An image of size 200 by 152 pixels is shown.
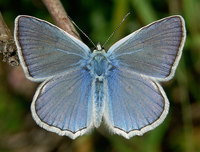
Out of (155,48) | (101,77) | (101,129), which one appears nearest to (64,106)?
(101,77)

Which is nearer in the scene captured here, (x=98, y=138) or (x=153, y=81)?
(x=153, y=81)

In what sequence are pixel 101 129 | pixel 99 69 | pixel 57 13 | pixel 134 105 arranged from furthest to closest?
pixel 101 129
pixel 99 69
pixel 134 105
pixel 57 13

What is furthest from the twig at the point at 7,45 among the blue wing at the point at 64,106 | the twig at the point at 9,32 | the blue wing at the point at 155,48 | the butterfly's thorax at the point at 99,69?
the blue wing at the point at 155,48

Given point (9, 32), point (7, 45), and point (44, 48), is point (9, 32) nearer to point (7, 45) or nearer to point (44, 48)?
point (7, 45)

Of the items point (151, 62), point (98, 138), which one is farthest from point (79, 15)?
point (151, 62)

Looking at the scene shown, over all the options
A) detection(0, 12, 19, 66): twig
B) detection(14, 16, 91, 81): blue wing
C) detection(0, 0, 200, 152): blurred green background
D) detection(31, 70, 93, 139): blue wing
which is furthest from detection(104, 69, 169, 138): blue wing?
detection(0, 0, 200, 152): blurred green background

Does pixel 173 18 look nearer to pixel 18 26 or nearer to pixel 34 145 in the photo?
pixel 18 26

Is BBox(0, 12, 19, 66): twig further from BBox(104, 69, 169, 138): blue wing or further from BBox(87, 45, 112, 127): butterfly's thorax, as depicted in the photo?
BBox(104, 69, 169, 138): blue wing
